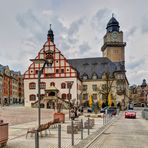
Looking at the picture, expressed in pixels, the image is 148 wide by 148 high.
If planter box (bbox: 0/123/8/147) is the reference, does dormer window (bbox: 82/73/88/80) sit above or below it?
above

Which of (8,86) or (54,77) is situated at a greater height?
(8,86)

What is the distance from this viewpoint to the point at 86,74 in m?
104

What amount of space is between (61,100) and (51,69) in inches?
370

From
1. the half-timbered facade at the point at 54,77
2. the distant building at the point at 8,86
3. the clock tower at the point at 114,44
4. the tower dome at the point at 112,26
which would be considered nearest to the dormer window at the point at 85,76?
the clock tower at the point at 114,44

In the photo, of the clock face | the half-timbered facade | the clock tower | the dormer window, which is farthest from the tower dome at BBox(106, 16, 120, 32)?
the half-timbered facade

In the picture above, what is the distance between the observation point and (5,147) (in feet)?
48.0

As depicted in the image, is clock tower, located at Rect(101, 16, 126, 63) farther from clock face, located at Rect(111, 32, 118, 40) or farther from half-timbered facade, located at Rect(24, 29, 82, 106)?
half-timbered facade, located at Rect(24, 29, 82, 106)

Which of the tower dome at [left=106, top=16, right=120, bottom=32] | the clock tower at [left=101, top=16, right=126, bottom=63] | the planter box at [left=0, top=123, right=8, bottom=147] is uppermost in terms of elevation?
the tower dome at [left=106, top=16, right=120, bottom=32]

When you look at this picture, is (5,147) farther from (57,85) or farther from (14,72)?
(14,72)

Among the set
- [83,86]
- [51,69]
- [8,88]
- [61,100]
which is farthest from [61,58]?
[8,88]

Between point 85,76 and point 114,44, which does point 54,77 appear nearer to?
point 85,76

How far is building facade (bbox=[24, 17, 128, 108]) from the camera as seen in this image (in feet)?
281

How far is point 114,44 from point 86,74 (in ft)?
48.5

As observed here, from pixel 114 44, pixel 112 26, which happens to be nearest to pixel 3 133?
pixel 114 44
